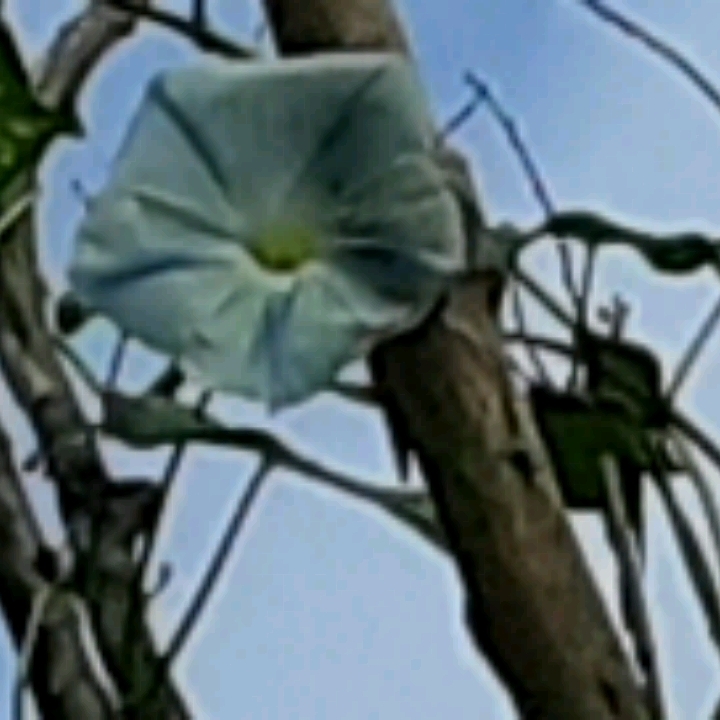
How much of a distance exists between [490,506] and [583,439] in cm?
7

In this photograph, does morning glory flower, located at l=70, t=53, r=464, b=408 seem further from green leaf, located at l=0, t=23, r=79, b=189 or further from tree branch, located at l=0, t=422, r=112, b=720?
tree branch, located at l=0, t=422, r=112, b=720

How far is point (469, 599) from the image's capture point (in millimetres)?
448

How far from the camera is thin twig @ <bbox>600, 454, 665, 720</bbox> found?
469mm

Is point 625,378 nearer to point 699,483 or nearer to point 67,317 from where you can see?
point 699,483

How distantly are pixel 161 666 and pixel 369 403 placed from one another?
8 cm

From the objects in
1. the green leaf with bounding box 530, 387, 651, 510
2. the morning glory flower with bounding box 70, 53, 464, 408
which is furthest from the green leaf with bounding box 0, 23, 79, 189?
the green leaf with bounding box 530, 387, 651, 510

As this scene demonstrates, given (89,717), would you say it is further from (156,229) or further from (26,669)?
(156,229)

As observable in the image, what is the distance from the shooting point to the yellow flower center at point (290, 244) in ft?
1.43

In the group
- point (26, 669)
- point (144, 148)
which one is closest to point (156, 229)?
point (144, 148)

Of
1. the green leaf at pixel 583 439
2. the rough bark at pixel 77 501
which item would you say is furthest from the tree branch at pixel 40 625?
the green leaf at pixel 583 439

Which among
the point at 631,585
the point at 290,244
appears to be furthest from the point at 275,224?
the point at 631,585

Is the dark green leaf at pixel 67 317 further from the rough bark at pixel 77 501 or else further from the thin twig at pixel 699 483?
the thin twig at pixel 699 483

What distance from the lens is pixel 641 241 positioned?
0.49 m

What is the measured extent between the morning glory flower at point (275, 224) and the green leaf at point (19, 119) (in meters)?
0.02
